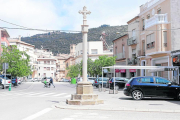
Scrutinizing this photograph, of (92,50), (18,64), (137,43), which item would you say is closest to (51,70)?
(92,50)

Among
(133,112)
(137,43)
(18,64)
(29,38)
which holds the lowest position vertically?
(133,112)

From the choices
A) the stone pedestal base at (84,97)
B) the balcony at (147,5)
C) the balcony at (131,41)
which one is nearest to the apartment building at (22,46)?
the balcony at (131,41)

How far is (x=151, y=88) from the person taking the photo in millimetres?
16984

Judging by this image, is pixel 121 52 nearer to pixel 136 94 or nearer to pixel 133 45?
pixel 133 45

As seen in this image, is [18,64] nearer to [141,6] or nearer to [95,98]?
[141,6]

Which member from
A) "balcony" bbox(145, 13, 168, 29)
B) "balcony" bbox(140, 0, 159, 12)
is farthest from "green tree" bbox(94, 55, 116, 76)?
"balcony" bbox(145, 13, 168, 29)

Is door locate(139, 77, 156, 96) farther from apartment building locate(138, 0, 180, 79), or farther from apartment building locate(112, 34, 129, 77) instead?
apartment building locate(112, 34, 129, 77)

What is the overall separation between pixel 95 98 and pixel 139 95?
454 cm

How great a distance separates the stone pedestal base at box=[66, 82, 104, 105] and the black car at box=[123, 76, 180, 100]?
4.05 metres

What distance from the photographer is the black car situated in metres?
16.9

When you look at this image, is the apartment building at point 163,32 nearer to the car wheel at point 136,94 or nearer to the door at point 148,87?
the door at point 148,87

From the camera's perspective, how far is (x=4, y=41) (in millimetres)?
61812

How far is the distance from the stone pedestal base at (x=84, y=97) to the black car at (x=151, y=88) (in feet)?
13.3

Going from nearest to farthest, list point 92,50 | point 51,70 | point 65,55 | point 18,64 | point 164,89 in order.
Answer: point 164,89 → point 18,64 → point 92,50 → point 51,70 → point 65,55
